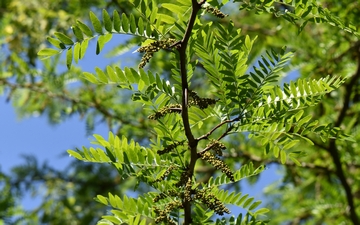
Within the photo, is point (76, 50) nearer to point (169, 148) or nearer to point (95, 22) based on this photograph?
point (95, 22)

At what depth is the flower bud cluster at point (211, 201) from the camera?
0.90 meters

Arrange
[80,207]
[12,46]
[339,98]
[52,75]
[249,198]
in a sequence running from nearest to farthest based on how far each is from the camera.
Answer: [249,198]
[52,75]
[339,98]
[12,46]
[80,207]

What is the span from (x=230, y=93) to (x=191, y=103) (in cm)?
8

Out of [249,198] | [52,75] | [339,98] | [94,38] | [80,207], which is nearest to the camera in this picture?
[94,38]

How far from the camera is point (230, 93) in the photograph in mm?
940

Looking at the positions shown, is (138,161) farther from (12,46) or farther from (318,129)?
(12,46)

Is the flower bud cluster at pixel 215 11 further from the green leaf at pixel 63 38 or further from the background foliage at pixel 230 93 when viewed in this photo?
the green leaf at pixel 63 38

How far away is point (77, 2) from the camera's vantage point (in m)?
2.86

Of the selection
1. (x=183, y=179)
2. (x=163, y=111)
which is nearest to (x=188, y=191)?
(x=183, y=179)

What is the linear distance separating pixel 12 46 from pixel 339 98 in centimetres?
265

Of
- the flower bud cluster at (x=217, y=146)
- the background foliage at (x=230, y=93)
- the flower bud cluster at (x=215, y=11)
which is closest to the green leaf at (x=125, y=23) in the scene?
the background foliage at (x=230, y=93)

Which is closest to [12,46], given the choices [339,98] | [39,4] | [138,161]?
[39,4]

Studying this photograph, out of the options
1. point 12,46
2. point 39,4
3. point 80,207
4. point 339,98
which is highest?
point 39,4

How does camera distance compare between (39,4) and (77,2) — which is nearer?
(77,2)
